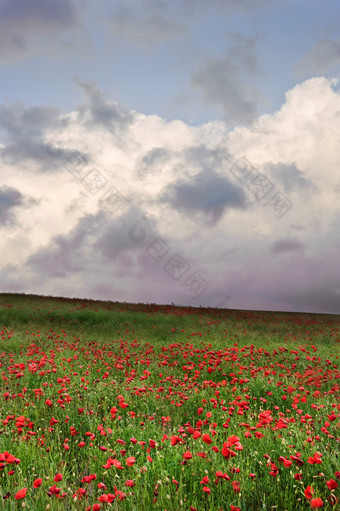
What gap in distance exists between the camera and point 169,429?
5461 millimetres

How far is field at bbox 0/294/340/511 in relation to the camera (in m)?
3.67

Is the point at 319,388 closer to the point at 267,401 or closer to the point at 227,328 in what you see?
the point at 267,401

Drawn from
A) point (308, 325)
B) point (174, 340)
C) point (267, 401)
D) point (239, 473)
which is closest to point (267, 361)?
point (267, 401)

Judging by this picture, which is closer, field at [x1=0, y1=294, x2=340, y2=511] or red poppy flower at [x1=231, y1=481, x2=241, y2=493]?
red poppy flower at [x1=231, y1=481, x2=241, y2=493]

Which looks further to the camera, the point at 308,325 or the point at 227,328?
the point at 308,325

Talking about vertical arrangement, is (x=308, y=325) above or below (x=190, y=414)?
above

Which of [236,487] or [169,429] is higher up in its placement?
[236,487]

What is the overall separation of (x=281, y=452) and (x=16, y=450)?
11.4 ft

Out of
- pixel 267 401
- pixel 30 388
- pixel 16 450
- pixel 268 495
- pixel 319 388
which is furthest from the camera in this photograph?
pixel 319 388

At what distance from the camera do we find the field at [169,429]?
367cm

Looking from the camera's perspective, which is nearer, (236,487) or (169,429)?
(236,487)

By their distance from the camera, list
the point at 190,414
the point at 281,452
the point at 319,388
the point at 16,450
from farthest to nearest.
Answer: the point at 319,388
the point at 190,414
the point at 16,450
the point at 281,452

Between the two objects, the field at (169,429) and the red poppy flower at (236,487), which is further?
the field at (169,429)

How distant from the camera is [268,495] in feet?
12.6
